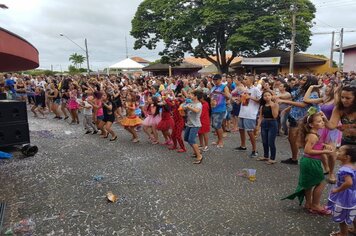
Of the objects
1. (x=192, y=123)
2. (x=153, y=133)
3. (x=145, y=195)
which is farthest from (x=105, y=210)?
(x=153, y=133)

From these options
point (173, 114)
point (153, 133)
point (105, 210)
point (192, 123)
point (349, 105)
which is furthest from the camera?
point (153, 133)

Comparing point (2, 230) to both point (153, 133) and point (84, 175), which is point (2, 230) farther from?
point (153, 133)

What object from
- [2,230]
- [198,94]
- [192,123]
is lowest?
[2,230]

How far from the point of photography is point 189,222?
13.0ft

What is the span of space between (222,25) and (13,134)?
27.7m

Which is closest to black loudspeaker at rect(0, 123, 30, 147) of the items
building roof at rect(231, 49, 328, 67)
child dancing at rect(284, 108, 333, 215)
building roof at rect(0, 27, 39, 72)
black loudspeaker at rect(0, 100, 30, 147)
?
black loudspeaker at rect(0, 100, 30, 147)

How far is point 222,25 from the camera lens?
32.1 m

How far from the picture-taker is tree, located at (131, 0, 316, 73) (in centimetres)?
2955

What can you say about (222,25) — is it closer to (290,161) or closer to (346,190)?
(290,161)

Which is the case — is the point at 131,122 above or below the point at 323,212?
above

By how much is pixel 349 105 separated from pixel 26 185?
16.8 feet

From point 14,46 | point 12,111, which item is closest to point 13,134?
point 12,111

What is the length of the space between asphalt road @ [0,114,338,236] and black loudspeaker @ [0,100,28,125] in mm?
961

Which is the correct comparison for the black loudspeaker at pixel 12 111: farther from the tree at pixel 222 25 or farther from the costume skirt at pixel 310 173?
the tree at pixel 222 25
